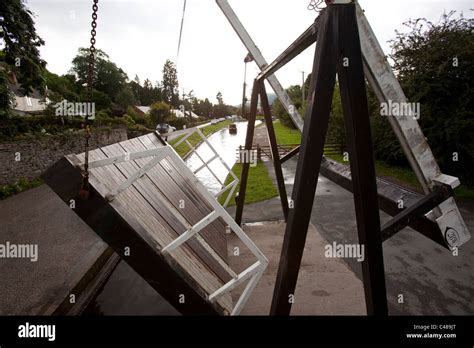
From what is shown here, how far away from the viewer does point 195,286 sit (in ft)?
7.73

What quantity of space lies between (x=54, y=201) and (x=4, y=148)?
11.2 feet

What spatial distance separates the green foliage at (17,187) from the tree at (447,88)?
15500mm

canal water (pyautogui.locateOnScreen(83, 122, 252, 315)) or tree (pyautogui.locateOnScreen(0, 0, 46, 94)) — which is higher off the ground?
tree (pyautogui.locateOnScreen(0, 0, 46, 94))

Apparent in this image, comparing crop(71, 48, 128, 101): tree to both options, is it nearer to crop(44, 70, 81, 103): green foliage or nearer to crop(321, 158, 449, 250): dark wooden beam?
crop(44, 70, 81, 103): green foliage

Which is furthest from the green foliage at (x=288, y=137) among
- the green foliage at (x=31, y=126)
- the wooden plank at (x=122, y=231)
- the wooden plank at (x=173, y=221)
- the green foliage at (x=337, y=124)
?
the wooden plank at (x=122, y=231)

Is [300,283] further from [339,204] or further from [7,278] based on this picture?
[7,278]

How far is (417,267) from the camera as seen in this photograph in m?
4.58

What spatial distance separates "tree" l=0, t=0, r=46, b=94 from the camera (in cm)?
814

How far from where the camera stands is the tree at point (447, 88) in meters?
8.12

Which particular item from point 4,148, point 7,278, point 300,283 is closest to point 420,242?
point 300,283
